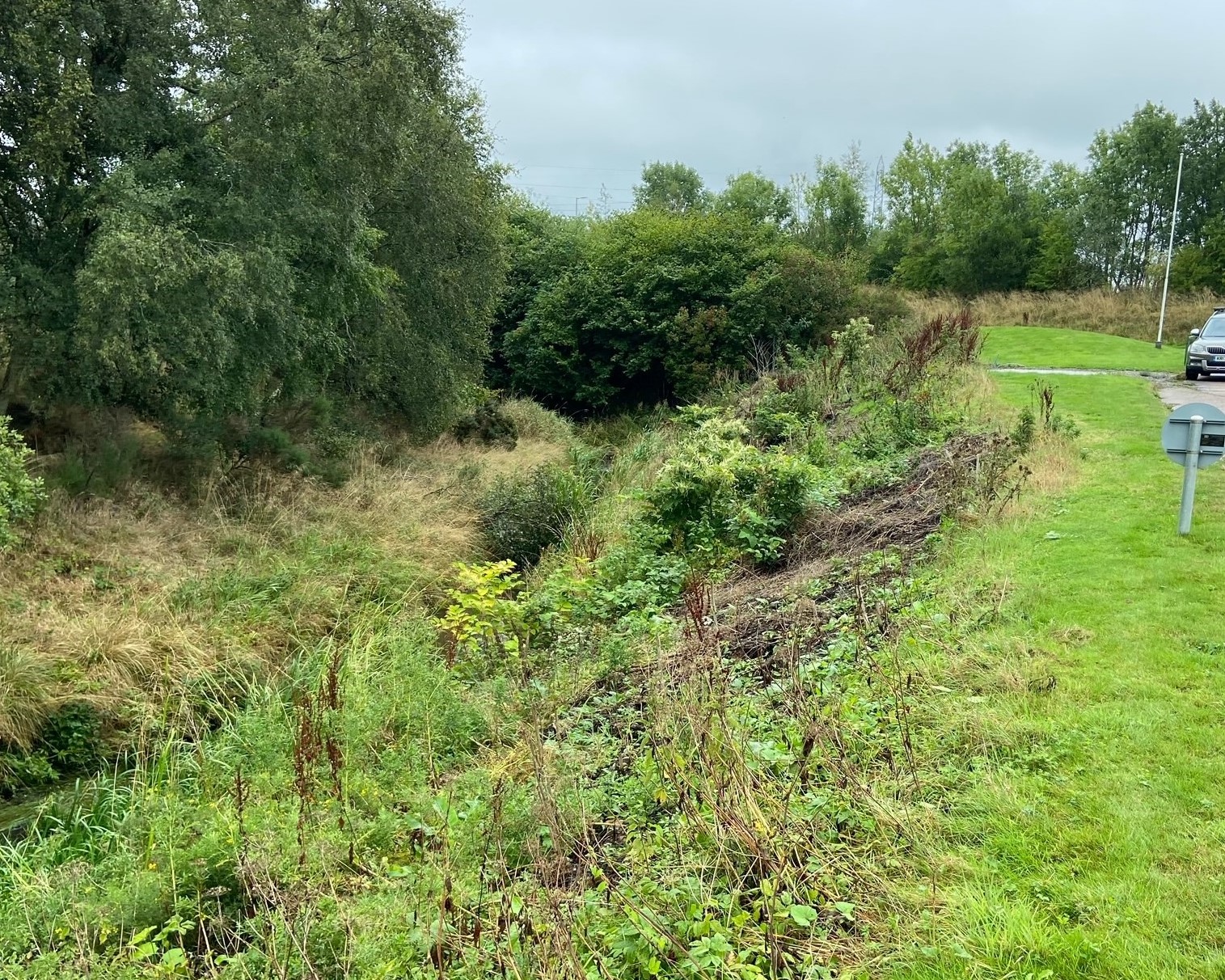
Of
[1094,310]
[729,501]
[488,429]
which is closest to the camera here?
[729,501]

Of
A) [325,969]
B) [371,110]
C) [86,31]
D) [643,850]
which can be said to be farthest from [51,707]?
[371,110]

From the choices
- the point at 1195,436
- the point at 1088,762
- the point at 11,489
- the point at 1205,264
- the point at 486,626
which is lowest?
the point at 486,626

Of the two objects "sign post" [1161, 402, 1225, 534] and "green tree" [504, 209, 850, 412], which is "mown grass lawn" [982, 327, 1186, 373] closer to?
"green tree" [504, 209, 850, 412]

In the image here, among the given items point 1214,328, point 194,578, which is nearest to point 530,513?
point 194,578

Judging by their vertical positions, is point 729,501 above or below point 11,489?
below

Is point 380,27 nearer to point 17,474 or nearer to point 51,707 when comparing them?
point 17,474

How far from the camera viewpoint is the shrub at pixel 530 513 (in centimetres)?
1325

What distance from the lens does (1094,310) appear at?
32438 millimetres

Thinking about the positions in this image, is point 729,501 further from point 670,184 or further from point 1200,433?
point 670,184

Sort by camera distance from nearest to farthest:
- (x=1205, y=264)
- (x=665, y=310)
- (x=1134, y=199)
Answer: (x=665, y=310) < (x=1205, y=264) < (x=1134, y=199)

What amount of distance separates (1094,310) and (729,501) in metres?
29.8

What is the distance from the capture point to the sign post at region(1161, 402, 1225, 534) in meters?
6.31

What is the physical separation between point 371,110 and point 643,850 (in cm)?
1244

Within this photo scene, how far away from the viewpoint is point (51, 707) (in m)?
7.10
